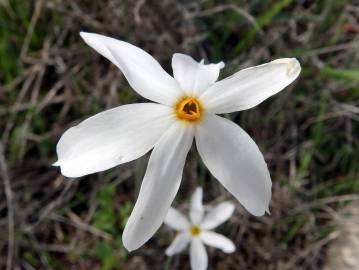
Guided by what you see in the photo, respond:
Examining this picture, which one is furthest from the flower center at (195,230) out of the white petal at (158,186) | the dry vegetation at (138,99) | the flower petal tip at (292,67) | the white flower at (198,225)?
the flower petal tip at (292,67)

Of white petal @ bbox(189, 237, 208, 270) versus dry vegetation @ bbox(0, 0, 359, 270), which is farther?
dry vegetation @ bbox(0, 0, 359, 270)

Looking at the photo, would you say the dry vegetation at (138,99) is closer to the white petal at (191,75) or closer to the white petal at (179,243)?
the white petal at (179,243)

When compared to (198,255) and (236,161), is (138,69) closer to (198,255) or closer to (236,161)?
(236,161)

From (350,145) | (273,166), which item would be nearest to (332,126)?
(350,145)

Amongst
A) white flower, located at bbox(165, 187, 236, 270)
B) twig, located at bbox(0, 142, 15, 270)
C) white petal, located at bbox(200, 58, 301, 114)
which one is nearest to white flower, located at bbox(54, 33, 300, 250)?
white petal, located at bbox(200, 58, 301, 114)

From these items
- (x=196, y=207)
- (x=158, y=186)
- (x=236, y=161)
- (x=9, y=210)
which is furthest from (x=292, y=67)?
(x=9, y=210)

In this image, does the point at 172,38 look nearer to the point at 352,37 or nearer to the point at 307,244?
the point at 352,37

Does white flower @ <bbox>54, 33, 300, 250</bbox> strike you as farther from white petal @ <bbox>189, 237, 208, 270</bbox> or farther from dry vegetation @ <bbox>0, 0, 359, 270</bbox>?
dry vegetation @ <bbox>0, 0, 359, 270</bbox>
